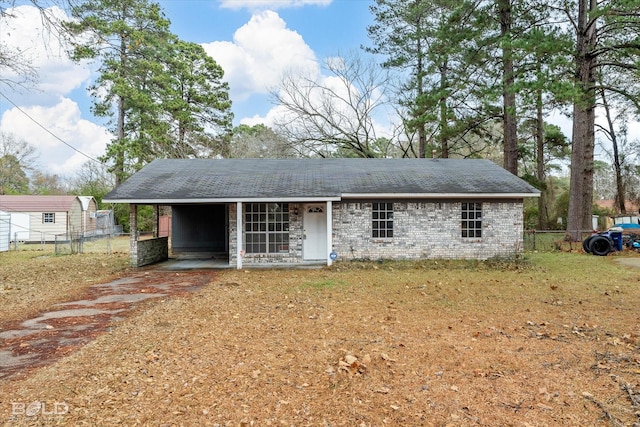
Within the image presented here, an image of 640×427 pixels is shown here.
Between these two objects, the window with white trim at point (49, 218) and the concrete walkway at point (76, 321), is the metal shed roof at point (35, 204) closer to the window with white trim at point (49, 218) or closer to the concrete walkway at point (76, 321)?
the window with white trim at point (49, 218)

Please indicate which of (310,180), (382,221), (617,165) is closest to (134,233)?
(310,180)

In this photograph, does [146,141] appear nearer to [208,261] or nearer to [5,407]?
[208,261]

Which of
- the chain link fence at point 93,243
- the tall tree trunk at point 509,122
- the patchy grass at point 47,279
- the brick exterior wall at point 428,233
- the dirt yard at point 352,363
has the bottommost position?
the dirt yard at point 352,363

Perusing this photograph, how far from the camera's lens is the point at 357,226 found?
41.2 ft

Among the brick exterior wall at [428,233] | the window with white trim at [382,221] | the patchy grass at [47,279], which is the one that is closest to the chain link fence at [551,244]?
the brick exterior wall at [428,233]

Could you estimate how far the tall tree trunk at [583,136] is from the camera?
14.9 meters

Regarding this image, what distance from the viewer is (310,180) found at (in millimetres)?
13062

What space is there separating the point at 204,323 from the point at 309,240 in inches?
272

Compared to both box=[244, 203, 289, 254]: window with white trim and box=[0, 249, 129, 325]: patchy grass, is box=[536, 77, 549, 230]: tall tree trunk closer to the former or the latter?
box=[244, 203, 289, 254]: window with white trim

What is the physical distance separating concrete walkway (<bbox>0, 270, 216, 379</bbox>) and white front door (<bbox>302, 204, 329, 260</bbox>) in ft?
11.5

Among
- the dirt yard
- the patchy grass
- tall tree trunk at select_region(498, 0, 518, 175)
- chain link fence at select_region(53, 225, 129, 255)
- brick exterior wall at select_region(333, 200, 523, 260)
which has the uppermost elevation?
tall tree trunk at select_region(498, 0, 518, 175)

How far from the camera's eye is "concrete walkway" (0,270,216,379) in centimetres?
Answer: 466

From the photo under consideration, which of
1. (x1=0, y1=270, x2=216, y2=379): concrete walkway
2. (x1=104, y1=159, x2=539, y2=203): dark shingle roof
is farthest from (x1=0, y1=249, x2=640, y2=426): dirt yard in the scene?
(x1=104, y1=159, x2=539, y2=203): dark shingle roof

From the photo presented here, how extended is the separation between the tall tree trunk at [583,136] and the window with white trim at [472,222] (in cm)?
555
